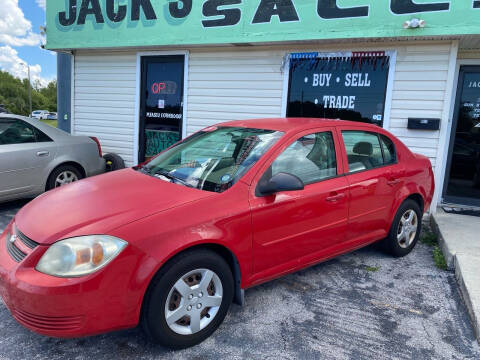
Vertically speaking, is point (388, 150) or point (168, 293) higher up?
point (388, 150)

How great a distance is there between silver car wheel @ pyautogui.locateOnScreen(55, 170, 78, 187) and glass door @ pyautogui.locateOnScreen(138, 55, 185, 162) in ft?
6.29

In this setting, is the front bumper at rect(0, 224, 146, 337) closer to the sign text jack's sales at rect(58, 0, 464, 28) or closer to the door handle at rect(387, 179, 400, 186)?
the door handle at rect(387, 179, 400, 186)

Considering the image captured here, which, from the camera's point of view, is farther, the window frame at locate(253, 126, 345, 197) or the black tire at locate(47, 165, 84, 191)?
the black tire at locate(47, 165, 84, 191)

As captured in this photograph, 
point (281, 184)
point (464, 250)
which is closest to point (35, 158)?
point (281, 184)

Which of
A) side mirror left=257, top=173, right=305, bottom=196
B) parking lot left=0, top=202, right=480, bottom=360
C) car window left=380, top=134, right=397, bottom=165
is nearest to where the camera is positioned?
parking lot left=0, top=202, right=480, bottom=360

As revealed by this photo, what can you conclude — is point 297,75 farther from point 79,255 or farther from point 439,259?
point 79,255

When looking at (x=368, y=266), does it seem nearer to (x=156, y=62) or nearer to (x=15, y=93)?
(x=156, y=62)

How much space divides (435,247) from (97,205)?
397cm

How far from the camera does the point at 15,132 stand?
18.7 ft

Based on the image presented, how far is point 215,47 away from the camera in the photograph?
7.14m

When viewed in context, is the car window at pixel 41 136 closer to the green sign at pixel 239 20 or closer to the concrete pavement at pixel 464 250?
the green sign at pixel 239 20

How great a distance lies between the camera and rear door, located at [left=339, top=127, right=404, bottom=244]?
3.62 m

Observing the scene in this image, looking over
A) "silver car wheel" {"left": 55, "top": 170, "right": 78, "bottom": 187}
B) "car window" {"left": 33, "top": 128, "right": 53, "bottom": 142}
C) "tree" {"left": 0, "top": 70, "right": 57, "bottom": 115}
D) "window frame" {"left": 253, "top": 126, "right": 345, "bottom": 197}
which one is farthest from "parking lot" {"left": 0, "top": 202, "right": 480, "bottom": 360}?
"tree" {"left": 0, "top": 70, "right": 57, "bottom": 115}

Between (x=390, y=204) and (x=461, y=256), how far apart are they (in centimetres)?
91
